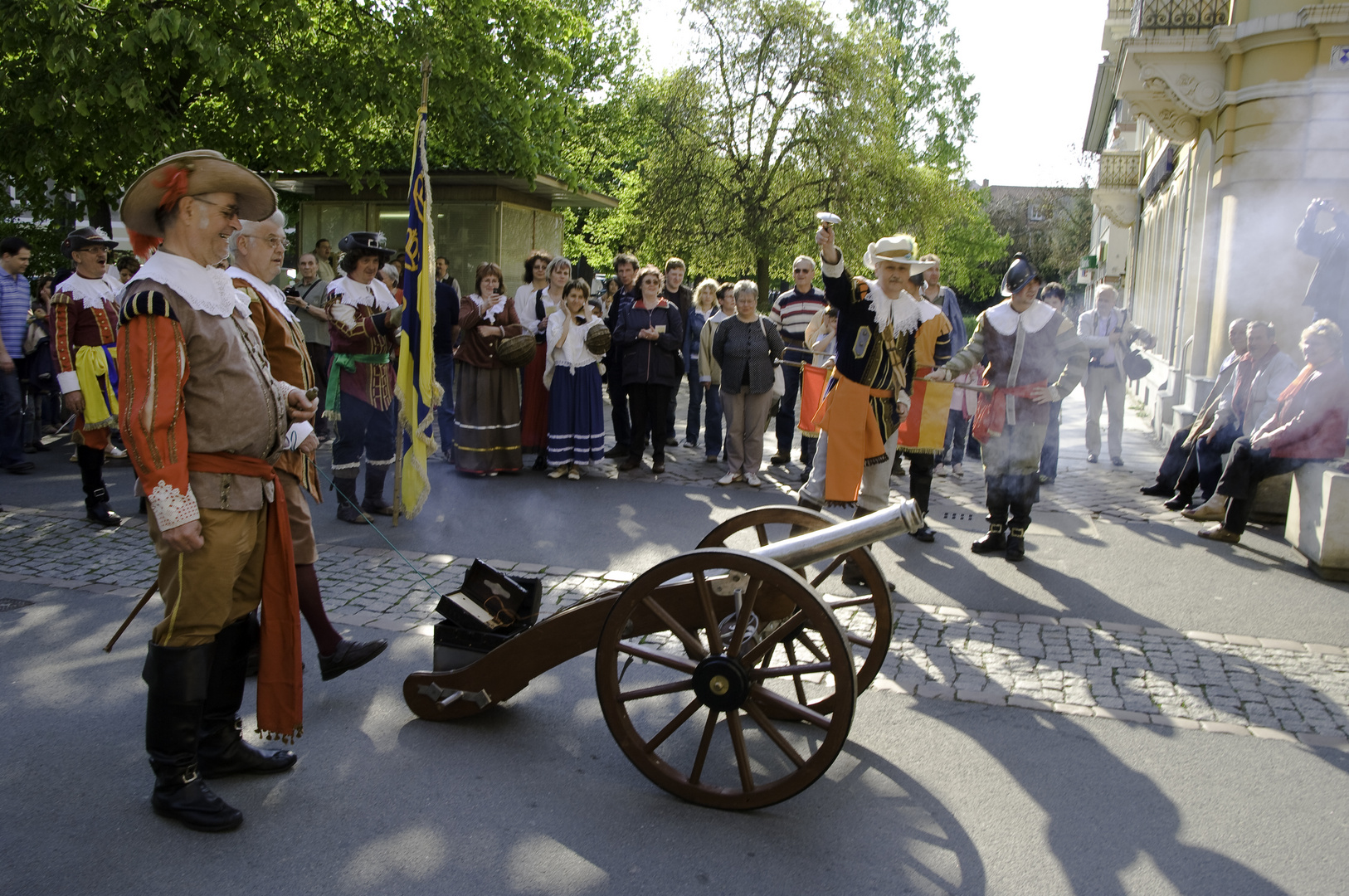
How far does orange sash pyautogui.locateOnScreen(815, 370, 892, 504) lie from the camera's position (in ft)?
18.4

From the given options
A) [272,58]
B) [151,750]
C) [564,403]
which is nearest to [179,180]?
[151,750]

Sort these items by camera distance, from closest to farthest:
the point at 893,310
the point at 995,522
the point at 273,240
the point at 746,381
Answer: the point at 273,240 < the point at 893,310 < the point at 995,522 < the point at 746,381

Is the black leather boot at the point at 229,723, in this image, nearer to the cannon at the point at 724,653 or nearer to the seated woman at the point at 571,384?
the cannon at the point at 724,653

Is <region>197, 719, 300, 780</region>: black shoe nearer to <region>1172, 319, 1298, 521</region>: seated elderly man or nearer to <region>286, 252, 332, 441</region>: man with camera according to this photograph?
<region>286, 252, 332, 441</region>: man with camera

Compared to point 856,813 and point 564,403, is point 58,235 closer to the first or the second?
point 564,403

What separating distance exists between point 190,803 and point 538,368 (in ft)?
21.7

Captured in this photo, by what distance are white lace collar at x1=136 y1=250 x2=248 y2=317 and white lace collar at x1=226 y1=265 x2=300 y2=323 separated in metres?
0.39

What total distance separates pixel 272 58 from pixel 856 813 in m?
10.7

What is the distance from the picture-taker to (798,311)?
31.2 feet

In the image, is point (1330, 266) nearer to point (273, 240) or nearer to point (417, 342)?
point (417, 342)

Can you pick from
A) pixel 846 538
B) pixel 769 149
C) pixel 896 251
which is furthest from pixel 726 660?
pixel 769 149

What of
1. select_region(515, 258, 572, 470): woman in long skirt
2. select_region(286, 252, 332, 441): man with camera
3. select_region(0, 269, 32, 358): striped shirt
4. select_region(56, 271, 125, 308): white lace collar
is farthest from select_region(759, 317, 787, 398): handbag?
select_region(0, 269, 32, 358): striped shirt

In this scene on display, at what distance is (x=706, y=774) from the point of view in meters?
3.49

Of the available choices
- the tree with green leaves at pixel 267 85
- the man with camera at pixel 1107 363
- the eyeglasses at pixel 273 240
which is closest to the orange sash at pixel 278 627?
the eyeglasses at pixel 273 240
